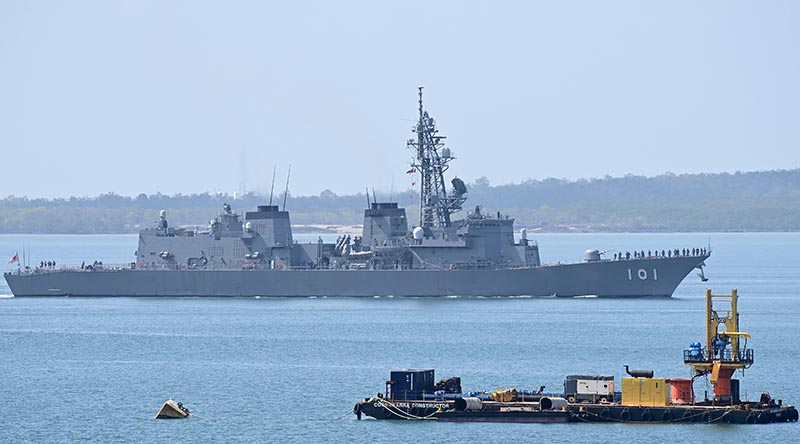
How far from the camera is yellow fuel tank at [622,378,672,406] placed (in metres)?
33.6

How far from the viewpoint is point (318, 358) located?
153 feet

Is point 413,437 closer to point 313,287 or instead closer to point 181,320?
point 181,320

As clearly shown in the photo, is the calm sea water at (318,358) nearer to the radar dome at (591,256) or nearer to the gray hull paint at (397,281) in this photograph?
the gray hull paint at (397,281)

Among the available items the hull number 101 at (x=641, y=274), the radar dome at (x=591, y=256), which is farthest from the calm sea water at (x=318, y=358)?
the radar dome at (x=591, y=256)

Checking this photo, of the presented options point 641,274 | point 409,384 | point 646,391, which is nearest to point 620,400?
point 646,391

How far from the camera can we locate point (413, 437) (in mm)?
33125

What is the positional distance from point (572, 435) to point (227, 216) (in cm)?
4273

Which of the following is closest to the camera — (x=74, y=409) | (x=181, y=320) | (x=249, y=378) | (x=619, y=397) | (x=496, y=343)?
(x=619, y=397)

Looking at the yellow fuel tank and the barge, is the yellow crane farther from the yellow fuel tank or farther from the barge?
the yellow fuel tank

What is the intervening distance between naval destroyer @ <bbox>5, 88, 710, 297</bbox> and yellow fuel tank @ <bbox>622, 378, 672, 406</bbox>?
31.7 meters

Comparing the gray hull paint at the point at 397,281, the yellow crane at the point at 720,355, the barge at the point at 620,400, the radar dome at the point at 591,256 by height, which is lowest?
the barge at the point at 620,400

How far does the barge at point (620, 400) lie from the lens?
108 feet

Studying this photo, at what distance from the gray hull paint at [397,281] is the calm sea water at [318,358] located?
0.78 metres

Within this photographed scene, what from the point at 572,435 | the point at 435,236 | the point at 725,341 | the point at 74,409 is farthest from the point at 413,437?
the point at 435,236
